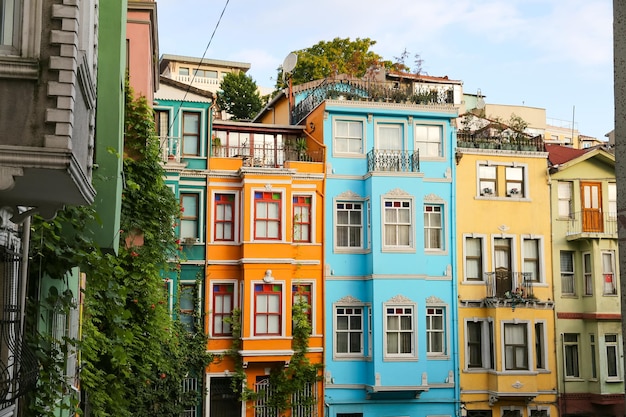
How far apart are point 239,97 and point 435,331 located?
32.4 metres

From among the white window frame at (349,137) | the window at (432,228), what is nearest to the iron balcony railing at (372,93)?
the white window frame at (349,137)

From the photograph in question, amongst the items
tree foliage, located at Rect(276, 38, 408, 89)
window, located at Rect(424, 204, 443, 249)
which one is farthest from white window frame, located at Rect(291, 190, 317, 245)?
tree foliage, located at Rect(276, 38, 408, 89)

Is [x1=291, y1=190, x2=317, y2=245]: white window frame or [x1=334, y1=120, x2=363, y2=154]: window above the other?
[x1=334, y1=120, x2=363, y2=154]: window

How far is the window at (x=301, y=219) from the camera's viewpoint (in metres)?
28.6

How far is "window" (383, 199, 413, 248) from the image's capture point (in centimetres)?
2864

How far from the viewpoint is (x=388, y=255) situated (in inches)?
1117

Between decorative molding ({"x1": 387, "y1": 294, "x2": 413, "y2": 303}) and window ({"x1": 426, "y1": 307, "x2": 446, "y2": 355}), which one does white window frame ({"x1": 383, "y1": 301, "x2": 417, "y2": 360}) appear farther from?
window ({"x1": 426, "y1": 307, "x2": 446, "y2": 355})

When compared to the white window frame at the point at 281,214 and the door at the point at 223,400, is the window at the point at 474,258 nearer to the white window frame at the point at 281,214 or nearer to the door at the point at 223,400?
the white window frame at the point at 281,214

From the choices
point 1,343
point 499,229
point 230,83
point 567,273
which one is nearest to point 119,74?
point 1,343

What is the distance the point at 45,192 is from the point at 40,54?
1183 millimetres

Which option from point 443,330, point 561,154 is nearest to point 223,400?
point 443,330

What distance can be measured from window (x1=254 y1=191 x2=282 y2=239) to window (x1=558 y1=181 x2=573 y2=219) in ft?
35.5

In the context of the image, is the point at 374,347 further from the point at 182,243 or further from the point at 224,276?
the point at 182,243

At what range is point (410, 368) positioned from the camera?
28.0 m
